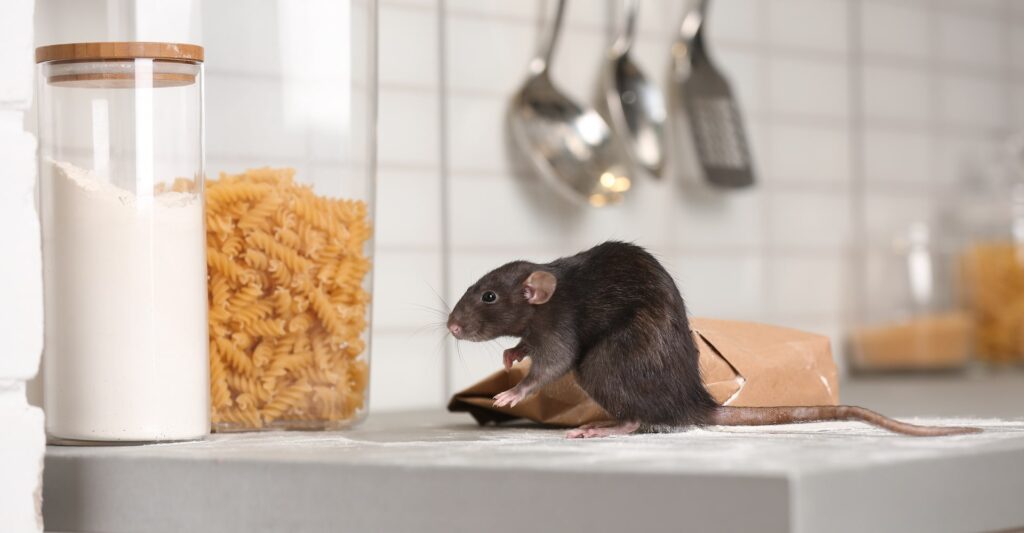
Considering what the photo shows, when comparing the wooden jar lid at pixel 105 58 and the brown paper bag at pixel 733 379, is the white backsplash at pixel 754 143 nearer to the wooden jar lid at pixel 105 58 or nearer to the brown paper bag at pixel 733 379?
the brown paper bag at pixel 733 379

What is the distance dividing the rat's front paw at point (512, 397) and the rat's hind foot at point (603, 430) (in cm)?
4

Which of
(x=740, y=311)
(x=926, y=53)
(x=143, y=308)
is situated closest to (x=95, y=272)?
(x=143, y=308)

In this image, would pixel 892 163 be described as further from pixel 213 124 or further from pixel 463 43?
pixel 213 124

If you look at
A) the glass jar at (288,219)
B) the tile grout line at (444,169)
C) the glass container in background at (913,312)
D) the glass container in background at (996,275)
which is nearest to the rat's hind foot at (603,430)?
the glass jar at (288,219)

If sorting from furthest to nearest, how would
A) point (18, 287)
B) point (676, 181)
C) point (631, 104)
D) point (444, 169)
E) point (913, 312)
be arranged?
1. point (913, 312)
2. point (676, 181)
3. point (631, 104)
4. point (444, 169)
5. point (18, 287)

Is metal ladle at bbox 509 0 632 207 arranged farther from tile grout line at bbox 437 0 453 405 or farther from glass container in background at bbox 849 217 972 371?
glass container in background at bbox 849 217 972 371

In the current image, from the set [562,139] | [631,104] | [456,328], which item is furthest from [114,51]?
[631,104]

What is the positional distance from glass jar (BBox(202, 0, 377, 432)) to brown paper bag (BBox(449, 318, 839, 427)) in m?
0.10

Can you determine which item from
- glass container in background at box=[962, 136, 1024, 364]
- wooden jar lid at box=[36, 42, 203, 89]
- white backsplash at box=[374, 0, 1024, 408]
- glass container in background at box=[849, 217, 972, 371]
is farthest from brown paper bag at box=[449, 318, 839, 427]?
glass container in background at box=[962, 136, 1024, 364]

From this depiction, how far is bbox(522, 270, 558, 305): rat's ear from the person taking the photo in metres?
0.88

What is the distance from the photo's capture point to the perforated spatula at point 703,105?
5.42 ft

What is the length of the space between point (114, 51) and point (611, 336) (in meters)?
0.36

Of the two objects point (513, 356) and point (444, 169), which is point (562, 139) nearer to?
point (444, 169)

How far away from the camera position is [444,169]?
1.45 metres
